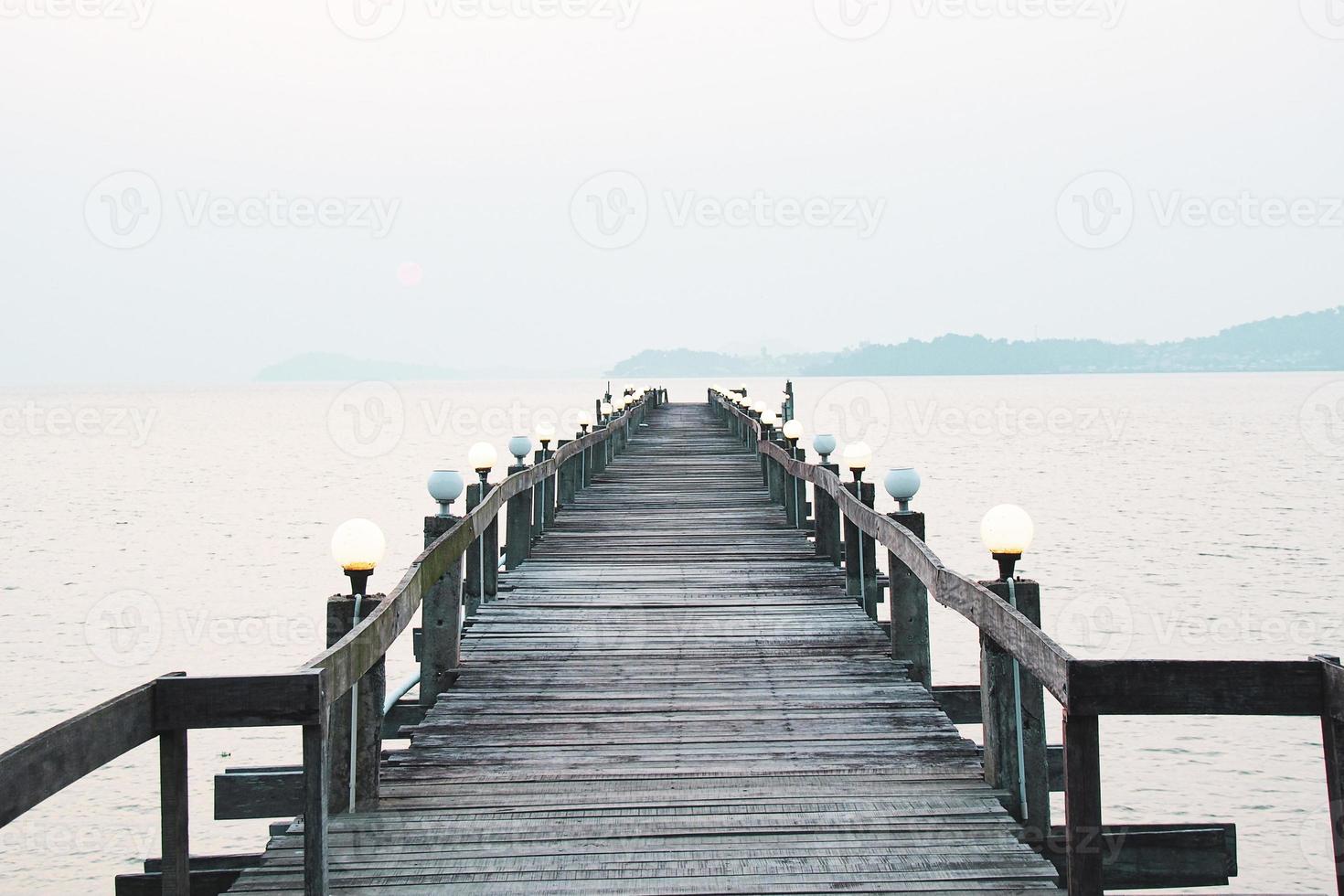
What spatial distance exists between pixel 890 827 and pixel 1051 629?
17.4 metres

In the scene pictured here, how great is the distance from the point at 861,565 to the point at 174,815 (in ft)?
19.9

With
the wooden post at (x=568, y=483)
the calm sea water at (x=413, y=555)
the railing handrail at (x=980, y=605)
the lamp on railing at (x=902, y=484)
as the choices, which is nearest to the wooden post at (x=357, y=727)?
the railing handrail at (x=980, y=605)

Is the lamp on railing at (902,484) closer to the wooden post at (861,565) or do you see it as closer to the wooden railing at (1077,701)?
the wooden railing at (1077,701)

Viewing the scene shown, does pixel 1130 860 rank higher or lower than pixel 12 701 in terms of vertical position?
higher

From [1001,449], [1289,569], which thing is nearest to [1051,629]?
[1289,569]

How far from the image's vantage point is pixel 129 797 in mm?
12906

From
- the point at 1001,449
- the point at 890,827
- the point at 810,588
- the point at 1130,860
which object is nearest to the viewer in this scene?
the point at 890,827

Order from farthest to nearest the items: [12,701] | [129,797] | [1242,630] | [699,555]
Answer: [1242,630] < [12,701] < [129,797] < [699,555]

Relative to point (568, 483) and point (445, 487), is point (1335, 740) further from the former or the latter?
point (568, 483)

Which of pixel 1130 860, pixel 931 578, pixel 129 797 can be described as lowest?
pixel 129 797

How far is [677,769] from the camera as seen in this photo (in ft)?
16.9

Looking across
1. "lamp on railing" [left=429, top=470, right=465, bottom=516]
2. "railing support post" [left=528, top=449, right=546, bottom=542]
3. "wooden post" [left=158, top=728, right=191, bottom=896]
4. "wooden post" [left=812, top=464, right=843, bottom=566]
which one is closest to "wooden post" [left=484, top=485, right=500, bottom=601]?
"lamp on railing" [left=429, top=470, right=465, bottom=516]

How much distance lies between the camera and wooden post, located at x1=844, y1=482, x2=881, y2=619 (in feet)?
28.4

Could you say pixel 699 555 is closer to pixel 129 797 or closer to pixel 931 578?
pixel 931 578
